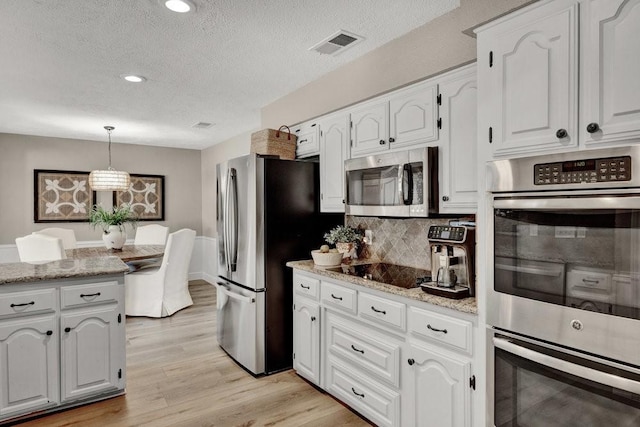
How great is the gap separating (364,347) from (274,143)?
1903mm

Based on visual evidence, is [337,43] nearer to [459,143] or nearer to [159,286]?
[459,143]

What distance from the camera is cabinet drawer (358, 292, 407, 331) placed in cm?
224

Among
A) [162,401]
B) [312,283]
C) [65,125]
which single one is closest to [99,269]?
[162,401]

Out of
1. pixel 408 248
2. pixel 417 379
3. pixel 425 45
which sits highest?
pixel 425 45

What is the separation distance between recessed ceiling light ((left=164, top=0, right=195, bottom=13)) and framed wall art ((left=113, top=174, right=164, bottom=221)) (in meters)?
5.01

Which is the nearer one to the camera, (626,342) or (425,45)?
(626,342)

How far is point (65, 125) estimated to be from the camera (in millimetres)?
5246

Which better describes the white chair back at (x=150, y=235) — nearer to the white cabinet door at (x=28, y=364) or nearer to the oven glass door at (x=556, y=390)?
the white cabinet door at (x=28, y=364)

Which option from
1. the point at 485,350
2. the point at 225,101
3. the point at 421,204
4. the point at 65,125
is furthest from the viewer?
the point at 65,125

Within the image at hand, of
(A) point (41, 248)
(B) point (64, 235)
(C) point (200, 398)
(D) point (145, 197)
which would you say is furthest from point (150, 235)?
(C) point (200, 398)

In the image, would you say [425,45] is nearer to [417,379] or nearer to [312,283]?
[312,283]

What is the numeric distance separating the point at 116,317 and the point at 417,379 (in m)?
2.07

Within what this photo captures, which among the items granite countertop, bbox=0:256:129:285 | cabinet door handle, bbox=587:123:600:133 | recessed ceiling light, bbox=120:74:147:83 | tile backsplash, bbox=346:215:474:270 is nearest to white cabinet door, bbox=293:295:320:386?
tile backsplash, bbox=346:215:474:270

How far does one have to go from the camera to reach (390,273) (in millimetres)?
2729
